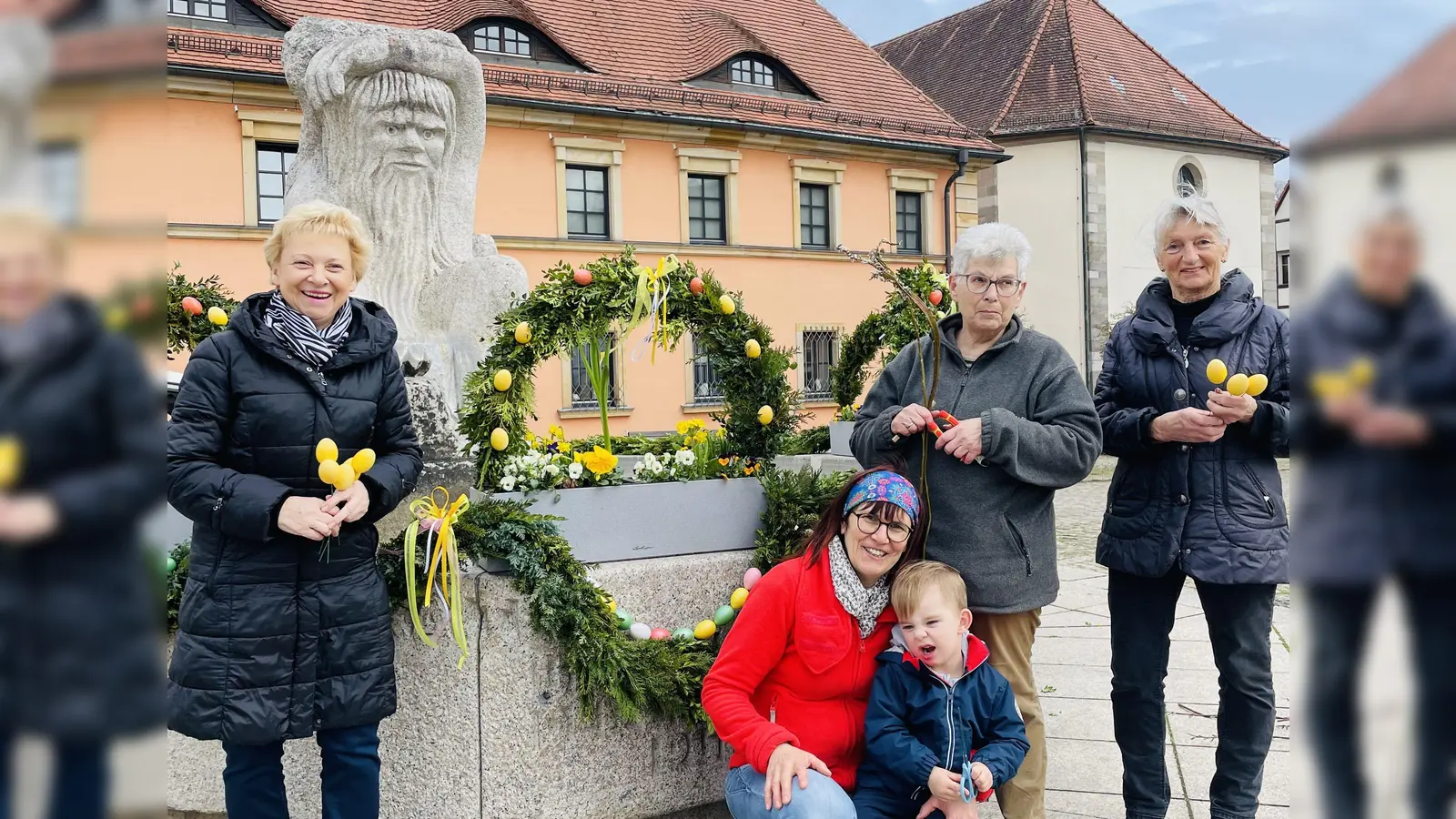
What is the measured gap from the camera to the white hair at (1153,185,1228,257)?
3357 millimetres

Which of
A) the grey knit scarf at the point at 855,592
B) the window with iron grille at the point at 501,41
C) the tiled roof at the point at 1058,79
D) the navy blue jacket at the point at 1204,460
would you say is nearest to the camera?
the grey knit scarf at the point at 855,592

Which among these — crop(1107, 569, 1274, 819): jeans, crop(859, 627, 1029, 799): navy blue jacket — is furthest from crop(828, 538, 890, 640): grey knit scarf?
crop(1107, 569, 1274, 819): jeans

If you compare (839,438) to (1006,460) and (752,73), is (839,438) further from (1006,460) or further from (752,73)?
(752,73)

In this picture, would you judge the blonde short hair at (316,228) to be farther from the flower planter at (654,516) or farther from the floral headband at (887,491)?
the floral headband at (887,491)

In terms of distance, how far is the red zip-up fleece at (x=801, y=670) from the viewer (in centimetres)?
313

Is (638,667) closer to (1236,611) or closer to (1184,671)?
(1236,611)

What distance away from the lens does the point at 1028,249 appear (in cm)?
335

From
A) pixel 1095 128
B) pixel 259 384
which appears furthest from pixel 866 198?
pixel 259 384
